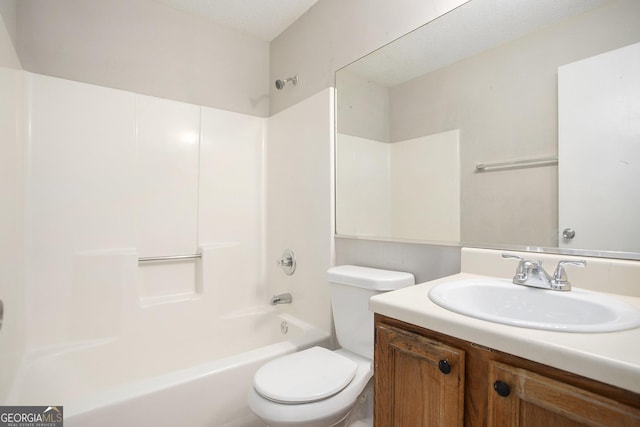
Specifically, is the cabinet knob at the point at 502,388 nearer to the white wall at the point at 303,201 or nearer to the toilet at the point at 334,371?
the toilet at the point at 334,371

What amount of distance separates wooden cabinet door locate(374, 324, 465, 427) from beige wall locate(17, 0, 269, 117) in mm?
1988

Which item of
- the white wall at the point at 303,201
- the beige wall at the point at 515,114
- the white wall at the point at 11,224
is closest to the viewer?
the beige wall at the point at 515,114

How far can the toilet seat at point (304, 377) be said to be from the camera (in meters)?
1.06

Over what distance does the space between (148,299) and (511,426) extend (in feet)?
6.34

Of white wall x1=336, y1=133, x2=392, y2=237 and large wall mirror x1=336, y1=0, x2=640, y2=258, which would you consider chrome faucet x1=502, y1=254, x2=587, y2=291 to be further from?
white wall x1=336, y1=133, x2=392, y2=237

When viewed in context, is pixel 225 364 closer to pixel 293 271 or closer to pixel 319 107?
pixel 293 271

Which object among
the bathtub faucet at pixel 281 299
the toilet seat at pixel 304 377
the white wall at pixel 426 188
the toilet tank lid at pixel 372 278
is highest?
the white wall at pixel 426 188

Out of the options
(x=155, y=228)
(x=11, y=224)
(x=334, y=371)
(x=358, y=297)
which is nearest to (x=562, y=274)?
(x=358, y=297)

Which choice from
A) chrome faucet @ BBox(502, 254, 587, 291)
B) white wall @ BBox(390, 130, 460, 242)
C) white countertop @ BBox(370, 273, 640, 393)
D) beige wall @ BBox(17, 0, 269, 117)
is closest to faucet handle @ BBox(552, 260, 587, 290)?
chrome faucet @ BBox(502, 254, 587, 291)

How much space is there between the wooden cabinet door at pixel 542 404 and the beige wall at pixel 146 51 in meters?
2.21

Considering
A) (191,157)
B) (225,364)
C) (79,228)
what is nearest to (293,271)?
(225,364)

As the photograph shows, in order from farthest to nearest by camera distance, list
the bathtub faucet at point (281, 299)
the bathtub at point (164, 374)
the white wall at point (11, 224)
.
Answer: the bathtub faucet at point (281, 299) < the white wall at point (11, 224) < the bathtub at point (164, 374)

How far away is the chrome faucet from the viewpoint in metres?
0.86

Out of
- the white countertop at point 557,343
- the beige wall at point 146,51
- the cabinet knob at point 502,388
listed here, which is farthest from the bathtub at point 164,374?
the beige wall at point 146,51
